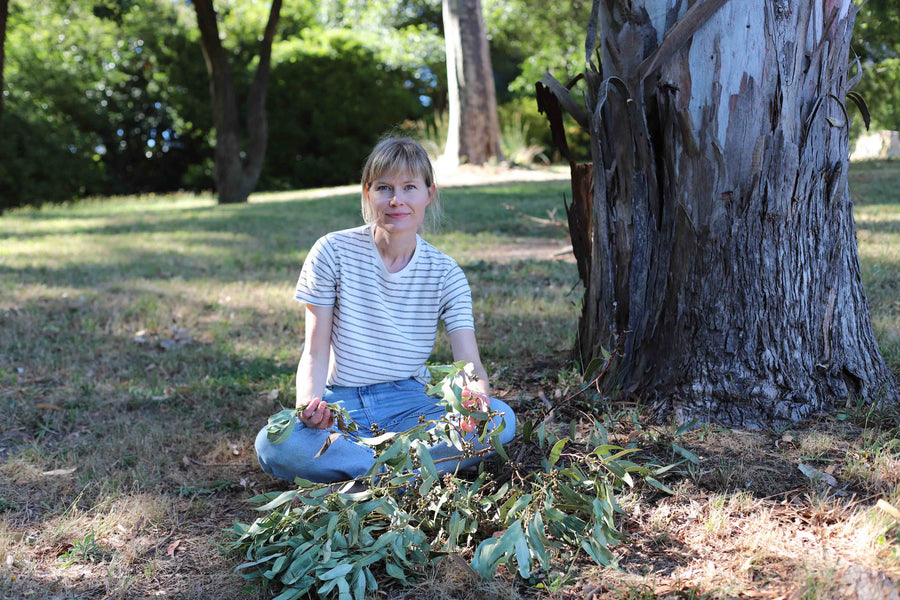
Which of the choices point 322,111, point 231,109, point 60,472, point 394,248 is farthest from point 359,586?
point 322,111

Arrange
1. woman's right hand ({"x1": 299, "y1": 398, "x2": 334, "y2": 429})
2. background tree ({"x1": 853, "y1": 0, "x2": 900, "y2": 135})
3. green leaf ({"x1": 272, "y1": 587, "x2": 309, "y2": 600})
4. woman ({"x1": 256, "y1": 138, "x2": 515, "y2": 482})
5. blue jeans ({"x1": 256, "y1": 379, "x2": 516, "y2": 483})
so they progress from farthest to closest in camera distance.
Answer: background tree ({"x1": 853, "y1": 0, "x2": 900, "y2": 135}) → woman ({"x1": 256, "y1": 138, "x2": 515, "y2": 482}) → blue jeans ({"x1": 256, "y1": 379, "x2": 516, "y2": 483}) → woman's right hand ({"x1": 299, "y1": 398, "x2": 334, "y2": 429}) → green leaf ({"x1": 272, "y1": 587, "x2": 309, "y2": 600})

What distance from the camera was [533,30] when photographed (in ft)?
72.0

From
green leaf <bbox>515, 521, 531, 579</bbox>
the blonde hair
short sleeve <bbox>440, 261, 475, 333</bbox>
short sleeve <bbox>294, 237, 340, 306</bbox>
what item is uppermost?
the blonde hair

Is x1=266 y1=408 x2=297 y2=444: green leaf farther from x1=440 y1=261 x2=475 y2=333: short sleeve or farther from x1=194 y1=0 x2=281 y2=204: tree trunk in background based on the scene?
x1=194 y1=0 x2=281 y2=204: tree trunk in background

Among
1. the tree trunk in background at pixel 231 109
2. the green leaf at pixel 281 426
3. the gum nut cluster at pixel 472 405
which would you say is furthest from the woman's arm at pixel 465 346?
the tree trunk in background at pixel 231 109

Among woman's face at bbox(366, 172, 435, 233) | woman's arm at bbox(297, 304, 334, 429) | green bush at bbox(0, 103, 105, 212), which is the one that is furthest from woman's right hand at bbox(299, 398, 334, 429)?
green bush at bbox(0, 103, 105, 212)

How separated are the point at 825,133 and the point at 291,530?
233 cm

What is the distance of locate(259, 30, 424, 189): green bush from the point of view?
17922 mm

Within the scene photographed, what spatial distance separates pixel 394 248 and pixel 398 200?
21 cm

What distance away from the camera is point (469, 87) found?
1432 cm

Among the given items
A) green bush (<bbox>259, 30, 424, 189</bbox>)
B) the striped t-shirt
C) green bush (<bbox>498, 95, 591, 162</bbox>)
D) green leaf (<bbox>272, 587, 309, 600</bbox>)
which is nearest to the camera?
green leaf (<bbox>272, 587, 309, 600</bbox>)

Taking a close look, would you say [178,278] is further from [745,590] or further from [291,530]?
[745,590]

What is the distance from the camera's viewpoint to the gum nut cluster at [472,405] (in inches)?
98.0

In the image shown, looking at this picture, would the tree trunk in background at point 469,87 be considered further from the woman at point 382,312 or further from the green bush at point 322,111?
the woman at point 382,312
